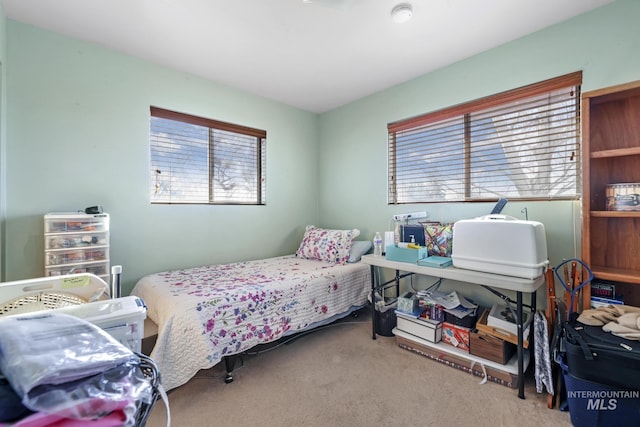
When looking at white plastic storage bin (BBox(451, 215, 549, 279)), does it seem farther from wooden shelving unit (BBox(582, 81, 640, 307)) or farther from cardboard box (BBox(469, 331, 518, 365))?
cardboard box (BBox(469, 331, 518, 365))

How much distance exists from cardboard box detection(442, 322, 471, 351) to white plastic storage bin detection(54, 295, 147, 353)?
1.97 m

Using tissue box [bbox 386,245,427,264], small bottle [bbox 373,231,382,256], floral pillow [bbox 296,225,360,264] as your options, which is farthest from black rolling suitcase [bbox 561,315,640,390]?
floral pillow [bbox 296,225,360,264]

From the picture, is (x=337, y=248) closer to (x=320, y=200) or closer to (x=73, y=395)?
(x=320, y=200)

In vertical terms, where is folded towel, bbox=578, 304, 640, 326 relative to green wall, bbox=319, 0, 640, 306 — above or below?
below

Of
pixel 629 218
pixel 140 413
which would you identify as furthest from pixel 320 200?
pixel 140 413

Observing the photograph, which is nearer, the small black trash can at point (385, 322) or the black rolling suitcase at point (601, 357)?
the black rolling suitcase at point (601, 357)

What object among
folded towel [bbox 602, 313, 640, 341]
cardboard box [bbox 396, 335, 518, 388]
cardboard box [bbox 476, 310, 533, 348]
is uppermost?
folded towel [bbox 602, 313, 640, 341]

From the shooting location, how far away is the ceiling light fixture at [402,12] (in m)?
1.75

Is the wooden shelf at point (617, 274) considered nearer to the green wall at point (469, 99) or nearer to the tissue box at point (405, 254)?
the green wall at point (469, 99)

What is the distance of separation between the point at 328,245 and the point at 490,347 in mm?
1635

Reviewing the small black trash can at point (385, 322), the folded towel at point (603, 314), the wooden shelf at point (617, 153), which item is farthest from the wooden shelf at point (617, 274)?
the small black trash can at point (385, 322)

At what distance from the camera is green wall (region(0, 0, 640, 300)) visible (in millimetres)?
1877

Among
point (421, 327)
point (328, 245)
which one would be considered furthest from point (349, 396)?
point (328, 245)

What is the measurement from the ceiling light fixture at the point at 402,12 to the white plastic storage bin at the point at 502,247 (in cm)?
140
